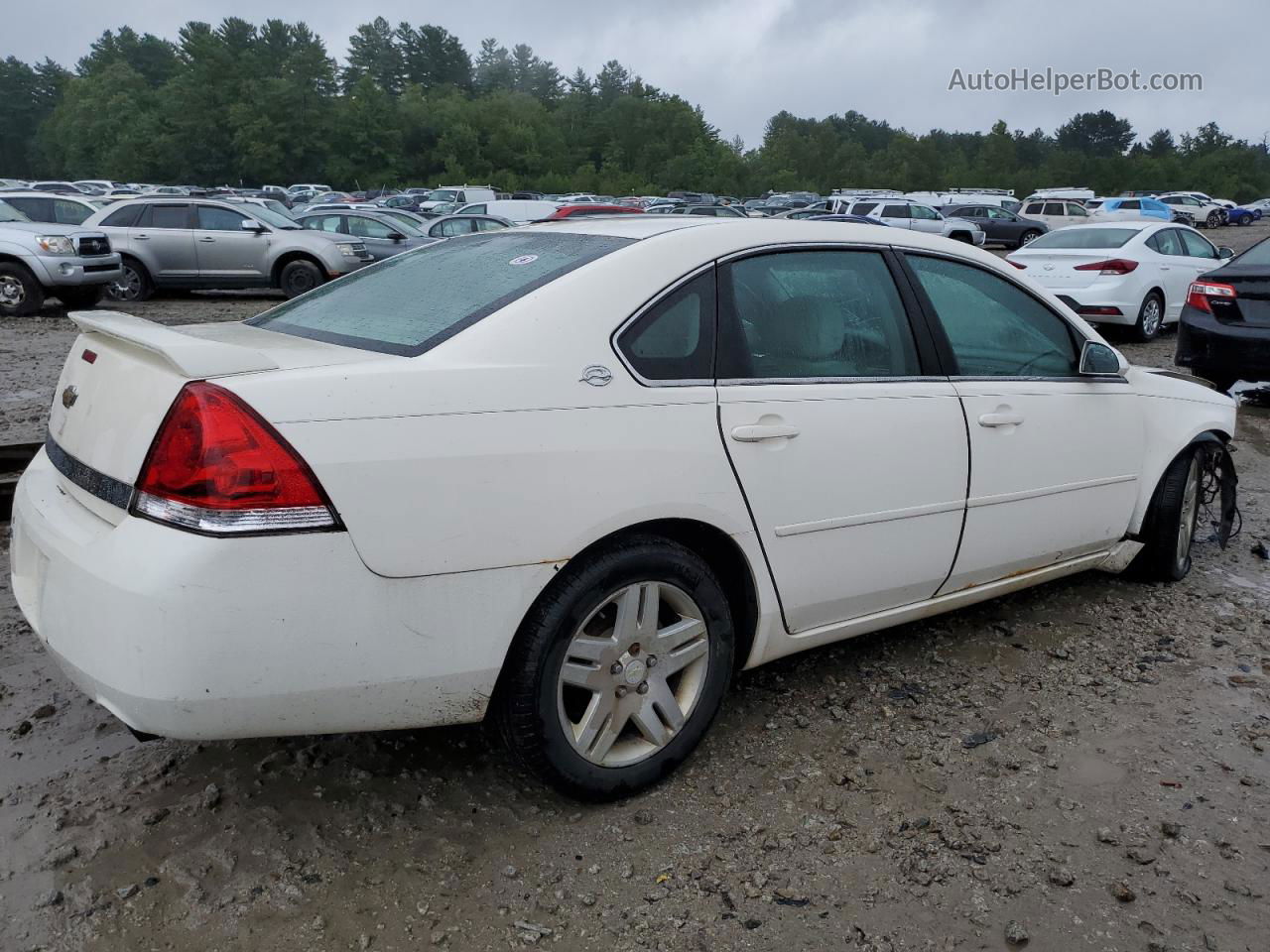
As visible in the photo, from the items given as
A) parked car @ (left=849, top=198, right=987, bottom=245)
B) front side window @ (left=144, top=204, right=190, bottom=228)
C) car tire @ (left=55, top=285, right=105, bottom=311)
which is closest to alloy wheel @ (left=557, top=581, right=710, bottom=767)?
car tire @ (left=55, top=285, right=105, bottom=311)

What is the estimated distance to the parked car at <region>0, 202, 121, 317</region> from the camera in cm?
1300

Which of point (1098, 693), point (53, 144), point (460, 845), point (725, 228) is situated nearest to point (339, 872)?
point (460, 845)

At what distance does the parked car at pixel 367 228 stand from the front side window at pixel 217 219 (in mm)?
1865

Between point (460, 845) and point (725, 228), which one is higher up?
point (725, 228)

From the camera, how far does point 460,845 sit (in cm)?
264

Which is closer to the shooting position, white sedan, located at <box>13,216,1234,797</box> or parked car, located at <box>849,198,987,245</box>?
white sedan, located at <box>13,216,1234,797</box>

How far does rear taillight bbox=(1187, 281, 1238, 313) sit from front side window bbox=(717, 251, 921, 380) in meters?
5.98

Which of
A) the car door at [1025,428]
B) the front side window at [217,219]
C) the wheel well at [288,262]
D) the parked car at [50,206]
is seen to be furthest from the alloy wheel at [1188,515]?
the parked car at [50,206]

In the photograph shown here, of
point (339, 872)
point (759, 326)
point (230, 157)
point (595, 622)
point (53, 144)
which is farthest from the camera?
point (53, 144)

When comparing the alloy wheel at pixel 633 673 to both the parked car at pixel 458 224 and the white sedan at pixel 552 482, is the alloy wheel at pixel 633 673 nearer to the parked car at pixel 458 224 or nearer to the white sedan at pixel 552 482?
the white sedan at pixel 552 482

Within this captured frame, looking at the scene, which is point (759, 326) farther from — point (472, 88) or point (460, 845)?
point (472, 88)

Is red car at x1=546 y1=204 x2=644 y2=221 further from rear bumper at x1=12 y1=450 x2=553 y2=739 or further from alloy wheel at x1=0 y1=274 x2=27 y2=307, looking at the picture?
alloy wheel at x1=0 y1=274 x2=27 y2=307

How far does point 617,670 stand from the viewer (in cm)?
271

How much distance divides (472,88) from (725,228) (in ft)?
434
